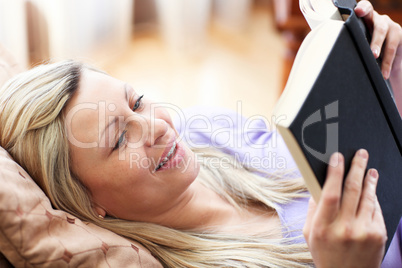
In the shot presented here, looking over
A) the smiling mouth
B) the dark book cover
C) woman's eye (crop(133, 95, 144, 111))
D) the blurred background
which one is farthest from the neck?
the blurred background

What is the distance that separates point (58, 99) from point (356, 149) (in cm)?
61

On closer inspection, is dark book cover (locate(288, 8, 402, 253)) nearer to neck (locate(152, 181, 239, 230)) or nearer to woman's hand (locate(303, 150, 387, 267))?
woman's hand (locate(303, 150, 387, 267))

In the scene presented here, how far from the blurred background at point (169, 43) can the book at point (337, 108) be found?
1.21 meters

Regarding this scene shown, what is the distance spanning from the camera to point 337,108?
746mm

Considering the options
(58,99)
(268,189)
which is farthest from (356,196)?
(58,99)

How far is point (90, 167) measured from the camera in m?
1.02

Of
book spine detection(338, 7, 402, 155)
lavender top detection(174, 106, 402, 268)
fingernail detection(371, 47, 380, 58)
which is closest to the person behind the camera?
book spine detection(338, 7, 402, 155)

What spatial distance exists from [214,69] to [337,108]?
1867 mm

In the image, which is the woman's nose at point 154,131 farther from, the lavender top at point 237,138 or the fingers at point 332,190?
the fingers at point 332,190

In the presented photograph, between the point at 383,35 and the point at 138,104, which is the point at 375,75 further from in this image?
the point at 138,104

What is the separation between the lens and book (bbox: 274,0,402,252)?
687 mm

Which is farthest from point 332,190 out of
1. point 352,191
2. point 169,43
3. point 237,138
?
point 169,43

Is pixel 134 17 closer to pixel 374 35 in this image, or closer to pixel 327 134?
pixel 374 35

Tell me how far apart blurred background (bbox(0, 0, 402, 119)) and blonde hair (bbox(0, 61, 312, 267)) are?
3.23ft
